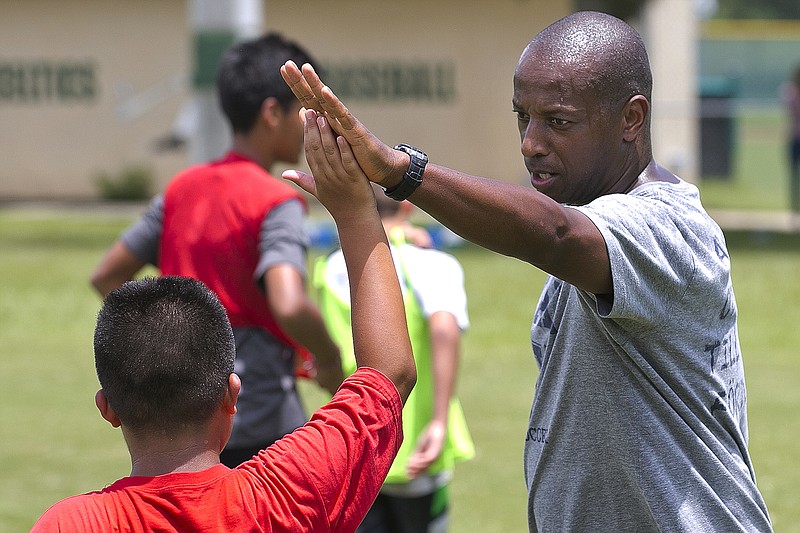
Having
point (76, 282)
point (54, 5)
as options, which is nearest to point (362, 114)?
point (54, 5)

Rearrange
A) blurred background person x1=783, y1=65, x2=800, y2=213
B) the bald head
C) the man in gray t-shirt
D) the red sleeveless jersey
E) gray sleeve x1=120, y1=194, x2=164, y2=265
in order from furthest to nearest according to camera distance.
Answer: blurred background person x1=783, y1=65, x2=800, y2=213 → gray sleeve x1=120, y1=194, x2=164, y2=265 → the red sleeveless jersey → the bald head → the man in gray t-shirt

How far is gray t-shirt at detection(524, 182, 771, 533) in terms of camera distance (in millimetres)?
2570

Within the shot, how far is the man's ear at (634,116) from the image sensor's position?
2.74 metres

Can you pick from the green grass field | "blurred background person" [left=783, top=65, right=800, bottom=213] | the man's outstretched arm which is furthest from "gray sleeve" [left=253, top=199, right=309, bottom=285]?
"blurred background person" [left=783, top=65, right=800, bottom=213]

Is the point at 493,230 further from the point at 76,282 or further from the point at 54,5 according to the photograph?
the point at 54,5

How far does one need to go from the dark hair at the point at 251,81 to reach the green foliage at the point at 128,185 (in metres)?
21.8

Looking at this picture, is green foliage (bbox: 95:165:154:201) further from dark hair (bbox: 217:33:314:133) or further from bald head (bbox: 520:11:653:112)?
bald head (bbox: 520:11:653:112)

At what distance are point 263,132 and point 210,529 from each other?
261 cm

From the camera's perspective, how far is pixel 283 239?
4469 mm

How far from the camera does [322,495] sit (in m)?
2.38

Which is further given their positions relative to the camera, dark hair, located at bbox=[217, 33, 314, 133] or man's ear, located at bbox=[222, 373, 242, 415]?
dark hair, located at bbox=[217, 33, 314, 133]

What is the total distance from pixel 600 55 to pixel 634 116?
164 millimetres

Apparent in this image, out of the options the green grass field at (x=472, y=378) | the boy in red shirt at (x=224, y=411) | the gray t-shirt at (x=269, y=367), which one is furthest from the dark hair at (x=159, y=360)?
the green grass field at (x=472, y=378)

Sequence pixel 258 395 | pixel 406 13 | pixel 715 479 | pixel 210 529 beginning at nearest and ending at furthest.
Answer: pixel 210 529 → pixel 715 479 → pixel 258 395 → pixel 406 13
